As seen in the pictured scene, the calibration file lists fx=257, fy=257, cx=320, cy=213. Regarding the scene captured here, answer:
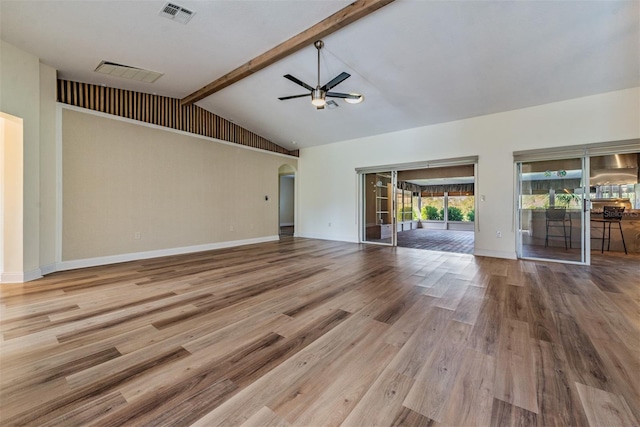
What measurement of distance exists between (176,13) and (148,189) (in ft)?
11.6

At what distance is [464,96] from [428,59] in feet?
4.55

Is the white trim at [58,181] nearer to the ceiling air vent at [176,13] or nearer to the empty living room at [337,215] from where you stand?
the empty living room at [337,215]

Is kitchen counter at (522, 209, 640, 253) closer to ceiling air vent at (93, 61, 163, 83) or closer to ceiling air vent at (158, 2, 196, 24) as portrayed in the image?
ceiling air vent at (158, 2, 196, 24)

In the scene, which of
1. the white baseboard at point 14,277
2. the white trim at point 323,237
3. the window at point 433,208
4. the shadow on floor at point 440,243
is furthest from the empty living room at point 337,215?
the window at point 433,208

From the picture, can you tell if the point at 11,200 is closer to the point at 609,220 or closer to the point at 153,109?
the point at 153,109

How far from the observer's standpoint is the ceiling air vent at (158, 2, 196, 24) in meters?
3.09

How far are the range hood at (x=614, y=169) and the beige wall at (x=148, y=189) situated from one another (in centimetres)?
787

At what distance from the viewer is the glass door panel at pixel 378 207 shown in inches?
303

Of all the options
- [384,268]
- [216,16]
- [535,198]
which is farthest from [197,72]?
[535,198]

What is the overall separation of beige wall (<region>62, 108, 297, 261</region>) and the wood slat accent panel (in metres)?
0.20

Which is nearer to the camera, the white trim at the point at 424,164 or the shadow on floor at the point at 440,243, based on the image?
the white trim at the point at 424,164

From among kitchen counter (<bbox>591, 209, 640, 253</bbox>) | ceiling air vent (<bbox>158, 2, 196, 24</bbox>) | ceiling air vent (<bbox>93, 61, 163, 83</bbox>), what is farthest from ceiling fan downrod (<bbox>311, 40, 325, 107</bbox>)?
kitchen counter (<bbox>591, 209, 640, 253</bbox>)

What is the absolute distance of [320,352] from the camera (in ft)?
6.24

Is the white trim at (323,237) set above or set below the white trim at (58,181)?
below
